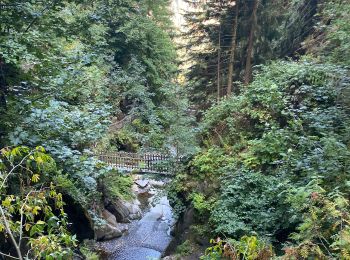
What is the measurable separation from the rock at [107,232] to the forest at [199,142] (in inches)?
3.2

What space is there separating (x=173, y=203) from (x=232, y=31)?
964 cm

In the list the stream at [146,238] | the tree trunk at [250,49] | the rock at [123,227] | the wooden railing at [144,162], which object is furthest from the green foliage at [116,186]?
the tree trunk at [250,49]

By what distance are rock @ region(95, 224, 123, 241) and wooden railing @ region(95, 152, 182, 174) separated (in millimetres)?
2437


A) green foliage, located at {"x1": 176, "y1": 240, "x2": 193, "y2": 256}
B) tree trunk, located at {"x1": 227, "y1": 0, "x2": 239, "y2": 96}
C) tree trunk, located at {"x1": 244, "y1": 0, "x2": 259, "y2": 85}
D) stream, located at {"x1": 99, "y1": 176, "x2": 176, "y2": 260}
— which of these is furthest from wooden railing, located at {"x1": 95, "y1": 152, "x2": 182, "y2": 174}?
tree trunk, located at {"x1": 244, "y1": 0, "x2": 259, "y2": 85}

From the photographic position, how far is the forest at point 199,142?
3.86 m

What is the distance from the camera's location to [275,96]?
322 inches

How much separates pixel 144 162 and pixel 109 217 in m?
2.80

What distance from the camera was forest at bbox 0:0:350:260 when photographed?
3.86 metres

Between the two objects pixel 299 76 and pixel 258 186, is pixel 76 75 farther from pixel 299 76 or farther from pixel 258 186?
pixel 299 76

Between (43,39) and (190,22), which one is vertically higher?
(190,22)

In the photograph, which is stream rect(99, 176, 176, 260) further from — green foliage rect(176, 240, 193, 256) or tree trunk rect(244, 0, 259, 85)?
tree trunk rect(244, 0, 259, 85)

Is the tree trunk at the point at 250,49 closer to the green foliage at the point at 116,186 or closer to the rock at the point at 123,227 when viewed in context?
the green foliage at the point at 116,186

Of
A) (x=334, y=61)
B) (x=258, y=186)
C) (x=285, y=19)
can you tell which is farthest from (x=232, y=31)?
(x=258, y=186)

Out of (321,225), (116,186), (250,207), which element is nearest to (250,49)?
(116,186)
